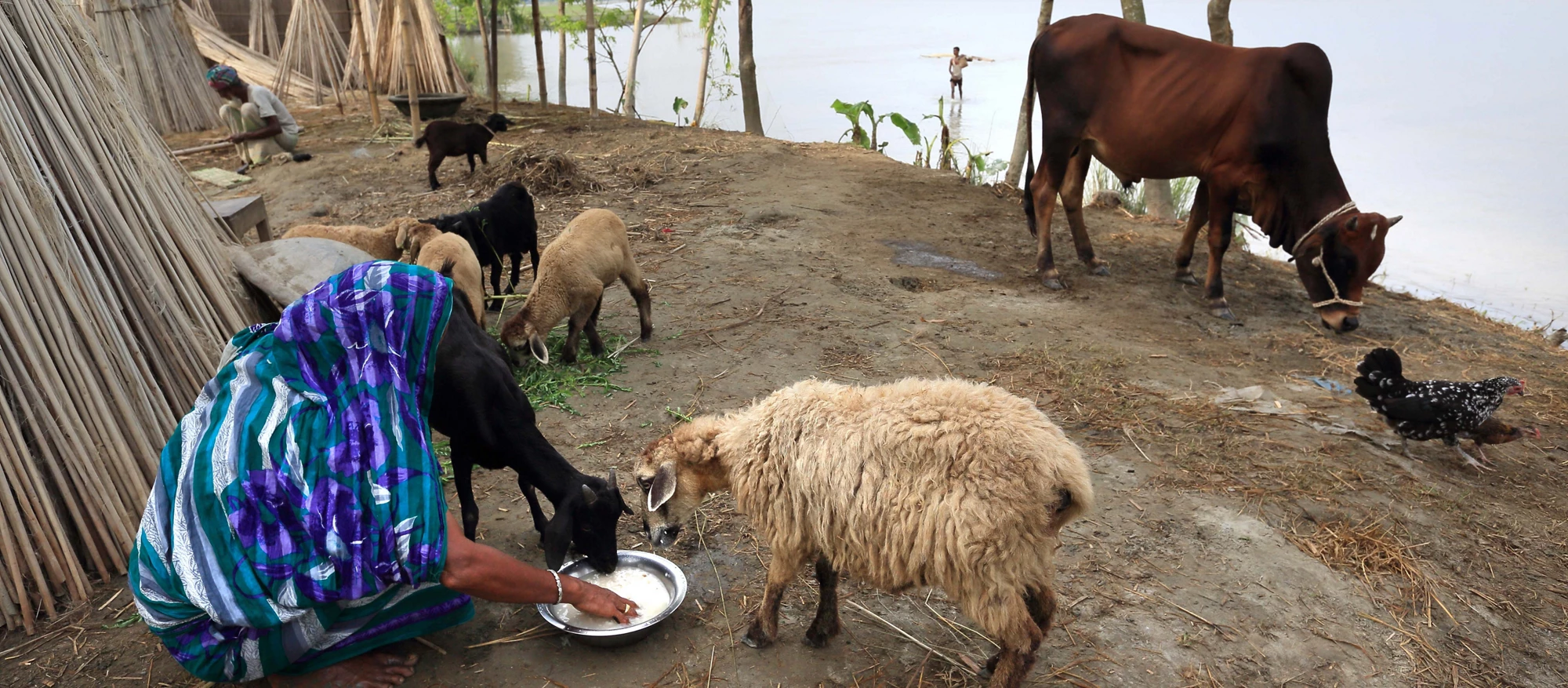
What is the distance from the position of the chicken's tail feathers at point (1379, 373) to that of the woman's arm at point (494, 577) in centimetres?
437

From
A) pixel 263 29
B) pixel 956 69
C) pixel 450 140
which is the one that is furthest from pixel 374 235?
pixel 956 69

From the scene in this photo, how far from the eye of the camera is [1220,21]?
904cm

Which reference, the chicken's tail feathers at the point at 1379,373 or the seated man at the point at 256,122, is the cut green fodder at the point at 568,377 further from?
the seated man at the point at 256,122

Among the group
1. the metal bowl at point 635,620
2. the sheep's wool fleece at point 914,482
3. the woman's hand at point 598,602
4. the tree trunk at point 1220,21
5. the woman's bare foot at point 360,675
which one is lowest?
the woman's bare foot at point 360,675

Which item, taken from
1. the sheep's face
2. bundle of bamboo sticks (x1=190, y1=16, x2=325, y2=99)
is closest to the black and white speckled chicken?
the sheep's face

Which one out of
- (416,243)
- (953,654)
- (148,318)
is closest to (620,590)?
(953,654)

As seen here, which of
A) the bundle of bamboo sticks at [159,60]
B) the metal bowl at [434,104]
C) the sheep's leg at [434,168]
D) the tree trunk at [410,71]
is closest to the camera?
the sheep's leg at [434,168]

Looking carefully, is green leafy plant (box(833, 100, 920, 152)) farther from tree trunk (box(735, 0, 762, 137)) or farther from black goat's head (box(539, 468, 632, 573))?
black goat's head (box(539, 468, 632, 573))

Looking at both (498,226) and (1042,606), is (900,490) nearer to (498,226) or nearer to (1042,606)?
(1042,606)

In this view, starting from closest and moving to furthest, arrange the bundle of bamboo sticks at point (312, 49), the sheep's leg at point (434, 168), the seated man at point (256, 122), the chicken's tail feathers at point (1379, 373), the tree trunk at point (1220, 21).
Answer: the chicken's tail feathers at point (1379, 373)
the tree trunk at point (1220, 21)
the sheep's leg at point (434, 168)
the seated man at point (256, 122)
the bundle of bamboo sticks at point (312, 49)

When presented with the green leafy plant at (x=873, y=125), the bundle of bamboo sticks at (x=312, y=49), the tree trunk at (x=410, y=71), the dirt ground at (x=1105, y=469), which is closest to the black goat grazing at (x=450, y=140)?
the dirt ground at (x=1105, y=469)

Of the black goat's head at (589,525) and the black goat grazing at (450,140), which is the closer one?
the black goat's head at (589,525)

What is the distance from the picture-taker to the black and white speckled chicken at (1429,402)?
15.3 feet

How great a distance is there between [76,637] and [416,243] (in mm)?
3536
